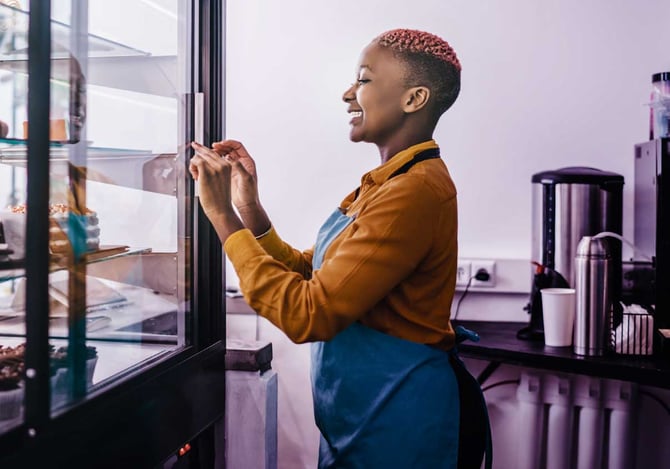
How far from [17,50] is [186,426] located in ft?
2.67

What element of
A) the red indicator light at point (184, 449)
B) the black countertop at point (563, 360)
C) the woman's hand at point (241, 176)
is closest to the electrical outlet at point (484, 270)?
the black countertop at point (563, 360)

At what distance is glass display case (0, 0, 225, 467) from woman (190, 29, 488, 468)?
195mm

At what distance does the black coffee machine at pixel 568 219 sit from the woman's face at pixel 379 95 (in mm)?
876

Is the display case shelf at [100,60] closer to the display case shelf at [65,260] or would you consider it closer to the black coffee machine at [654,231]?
the display case shelf at [65,260]

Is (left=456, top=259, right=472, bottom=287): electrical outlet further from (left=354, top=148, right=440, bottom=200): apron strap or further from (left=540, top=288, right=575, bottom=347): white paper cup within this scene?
(left=354, top=148, right=440, bottom=200): apron strap

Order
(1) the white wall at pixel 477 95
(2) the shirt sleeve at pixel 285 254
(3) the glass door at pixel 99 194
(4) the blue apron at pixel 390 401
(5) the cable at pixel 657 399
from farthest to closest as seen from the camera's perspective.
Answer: (1) the white wall at pixel 477 95 → (5) the cable at pixel 657 399 → (2) the shirt sleeve at pixel 285 254 → (4) the blue apron at pixel 390 401 → (3) the glass door at pixel 99 194

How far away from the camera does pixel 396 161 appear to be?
137 cm

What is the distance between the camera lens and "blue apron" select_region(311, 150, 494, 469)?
51.9 inches

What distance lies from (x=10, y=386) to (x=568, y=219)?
1.60 metres

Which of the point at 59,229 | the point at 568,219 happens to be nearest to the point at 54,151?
the point at 59,229

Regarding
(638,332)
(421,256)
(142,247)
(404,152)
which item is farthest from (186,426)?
(638,332)

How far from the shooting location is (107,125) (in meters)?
1.50

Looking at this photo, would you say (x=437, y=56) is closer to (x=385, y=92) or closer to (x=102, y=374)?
(x=385, y=92)

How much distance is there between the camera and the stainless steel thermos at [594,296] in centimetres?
187
